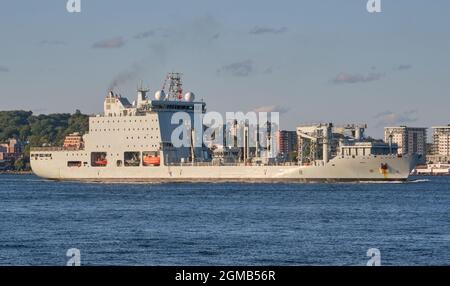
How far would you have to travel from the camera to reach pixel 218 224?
3120 centimetres

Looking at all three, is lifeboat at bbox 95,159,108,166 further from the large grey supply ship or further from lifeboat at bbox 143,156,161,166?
lifeboat at bbox 143,156,161,166

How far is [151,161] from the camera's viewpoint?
83250 mm

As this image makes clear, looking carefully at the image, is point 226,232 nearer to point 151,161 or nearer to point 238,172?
point 238,172

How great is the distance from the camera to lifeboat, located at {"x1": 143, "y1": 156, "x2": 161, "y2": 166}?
8281 centimetres

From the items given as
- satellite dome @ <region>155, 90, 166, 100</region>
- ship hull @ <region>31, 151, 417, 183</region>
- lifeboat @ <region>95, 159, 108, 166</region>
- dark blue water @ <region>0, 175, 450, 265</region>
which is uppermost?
satellite dome @ <region>155, 90, 166, 100</region>

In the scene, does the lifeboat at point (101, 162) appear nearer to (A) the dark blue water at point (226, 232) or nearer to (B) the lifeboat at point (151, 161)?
(B) the lifeboat at point (151, 161)


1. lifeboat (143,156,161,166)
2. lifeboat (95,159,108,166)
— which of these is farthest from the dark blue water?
lifeboat (95,159,108,166)

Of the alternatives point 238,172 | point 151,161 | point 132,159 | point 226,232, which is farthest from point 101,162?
point 226,232

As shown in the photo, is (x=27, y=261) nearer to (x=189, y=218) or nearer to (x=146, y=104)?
(x=189, y=218)

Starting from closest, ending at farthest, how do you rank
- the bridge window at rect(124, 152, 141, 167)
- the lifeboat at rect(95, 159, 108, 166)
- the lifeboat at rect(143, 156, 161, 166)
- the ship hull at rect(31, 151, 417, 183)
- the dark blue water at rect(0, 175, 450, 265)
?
the dark blue water at rect(0, 175, 450, 265) < the ship hull at rect(31, 151, 417, 183) < the lifeboat at rect(143, 156, 161, 166) < the bridge window at rect(124, 152, 141, 167) < the lifeboat at rect(95, 159, 108, 166)

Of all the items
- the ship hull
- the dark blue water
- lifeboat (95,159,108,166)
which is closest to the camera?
the dark blue water

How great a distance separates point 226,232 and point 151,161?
5588 centimetres

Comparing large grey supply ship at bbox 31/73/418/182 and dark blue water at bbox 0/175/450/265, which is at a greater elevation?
large grey supply ship at bbox 31/73/418/182
